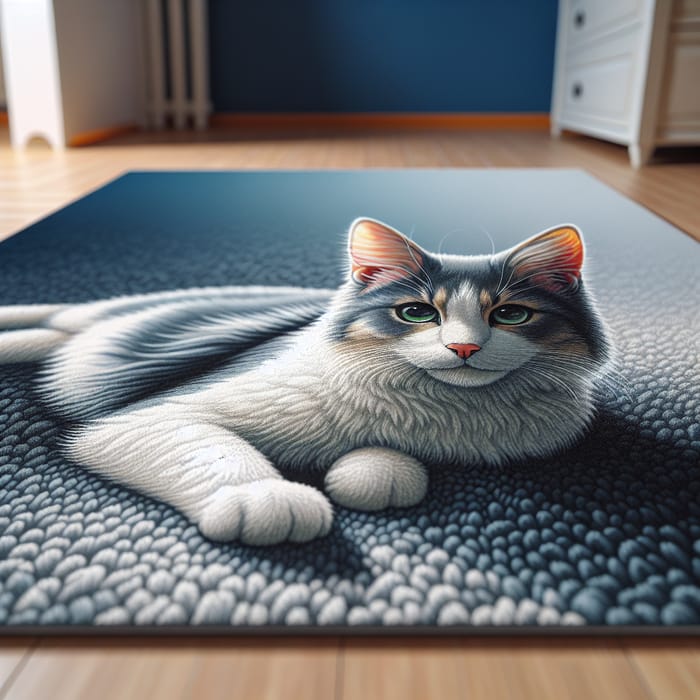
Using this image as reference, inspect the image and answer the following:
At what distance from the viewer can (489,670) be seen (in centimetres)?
51

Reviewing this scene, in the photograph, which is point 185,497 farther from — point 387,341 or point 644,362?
point 644,362

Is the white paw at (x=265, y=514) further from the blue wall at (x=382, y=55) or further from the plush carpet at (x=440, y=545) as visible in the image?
the blue wall at (x=382, y=55)

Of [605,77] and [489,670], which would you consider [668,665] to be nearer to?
[489,670]

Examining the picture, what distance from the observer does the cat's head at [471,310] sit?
0.85 metres

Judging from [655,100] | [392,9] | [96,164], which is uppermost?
[392,9]

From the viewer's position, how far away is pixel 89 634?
0.54 meters

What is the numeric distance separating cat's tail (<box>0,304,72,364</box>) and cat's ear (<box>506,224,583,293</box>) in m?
0.62

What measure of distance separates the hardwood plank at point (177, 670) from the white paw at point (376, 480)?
161 millimetres

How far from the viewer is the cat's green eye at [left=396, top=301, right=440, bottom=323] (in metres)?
0.90

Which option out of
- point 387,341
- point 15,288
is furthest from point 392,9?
point 387,341

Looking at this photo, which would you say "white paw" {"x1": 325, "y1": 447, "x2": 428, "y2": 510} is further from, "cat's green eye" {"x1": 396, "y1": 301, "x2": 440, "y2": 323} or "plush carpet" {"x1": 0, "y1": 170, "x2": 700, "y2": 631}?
"cat's green eye" {"x1": 396, "y1": 301, "x2": 440, "y2": 323}

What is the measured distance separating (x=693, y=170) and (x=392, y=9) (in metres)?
2.35

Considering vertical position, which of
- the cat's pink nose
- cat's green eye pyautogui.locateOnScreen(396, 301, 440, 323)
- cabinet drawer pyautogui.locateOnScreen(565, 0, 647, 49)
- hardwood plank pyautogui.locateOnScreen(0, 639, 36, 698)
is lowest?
hardwood plank pyautogui.locateOnScreen(0, 639, 36, 698)

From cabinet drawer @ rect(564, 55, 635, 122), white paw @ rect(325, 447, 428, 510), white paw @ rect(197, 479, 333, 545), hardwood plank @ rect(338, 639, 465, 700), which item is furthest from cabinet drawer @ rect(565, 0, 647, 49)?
hardwood plank @ rect(338, 639, 465, 700)
